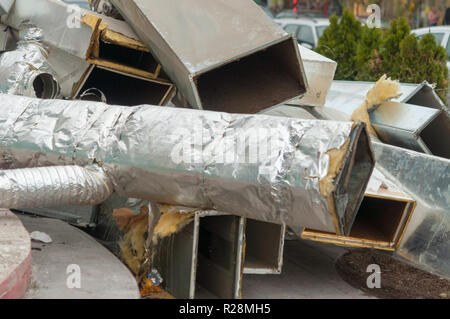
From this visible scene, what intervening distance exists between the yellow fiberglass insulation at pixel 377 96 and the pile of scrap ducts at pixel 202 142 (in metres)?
0.01

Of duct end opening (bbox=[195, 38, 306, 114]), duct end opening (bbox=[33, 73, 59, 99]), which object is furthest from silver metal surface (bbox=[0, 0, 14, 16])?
duct end opening (bbox=[195, 38, 306, 114])

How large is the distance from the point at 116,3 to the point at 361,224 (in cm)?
236

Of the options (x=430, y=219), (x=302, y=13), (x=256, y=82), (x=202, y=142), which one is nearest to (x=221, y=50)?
(x=256, y=82)

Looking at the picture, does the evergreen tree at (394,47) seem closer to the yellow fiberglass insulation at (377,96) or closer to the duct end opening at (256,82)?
the yellow fiberglass insulation at (377,96)

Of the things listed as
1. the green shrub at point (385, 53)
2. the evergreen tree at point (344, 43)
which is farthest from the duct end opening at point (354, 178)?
the evergreen tree at point (344, 43)

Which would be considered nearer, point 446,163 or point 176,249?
point 176,249

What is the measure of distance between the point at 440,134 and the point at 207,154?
2.42 m

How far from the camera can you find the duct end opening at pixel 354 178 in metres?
2.41

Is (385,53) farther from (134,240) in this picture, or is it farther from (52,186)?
A: (52,186)

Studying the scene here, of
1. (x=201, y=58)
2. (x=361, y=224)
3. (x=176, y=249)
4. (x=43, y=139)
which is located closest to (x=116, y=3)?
(x=201, y=58)

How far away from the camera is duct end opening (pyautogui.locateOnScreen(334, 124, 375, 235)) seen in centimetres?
241

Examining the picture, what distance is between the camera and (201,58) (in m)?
3.47

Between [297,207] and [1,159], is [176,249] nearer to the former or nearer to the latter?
[297,207]

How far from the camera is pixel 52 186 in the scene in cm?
276
